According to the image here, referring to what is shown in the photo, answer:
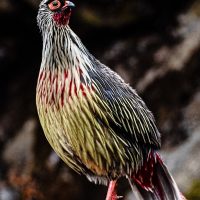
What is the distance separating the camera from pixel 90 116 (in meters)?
4.89

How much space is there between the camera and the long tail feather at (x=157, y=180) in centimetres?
528

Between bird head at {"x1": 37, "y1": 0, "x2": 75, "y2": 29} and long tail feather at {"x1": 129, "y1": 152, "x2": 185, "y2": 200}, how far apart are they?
1.22m

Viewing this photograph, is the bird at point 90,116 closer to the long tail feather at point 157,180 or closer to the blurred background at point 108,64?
the long tail feather at point 157,180

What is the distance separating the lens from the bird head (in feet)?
15.3

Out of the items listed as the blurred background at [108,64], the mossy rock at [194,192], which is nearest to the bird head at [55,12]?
the mossy rock at [194,192]

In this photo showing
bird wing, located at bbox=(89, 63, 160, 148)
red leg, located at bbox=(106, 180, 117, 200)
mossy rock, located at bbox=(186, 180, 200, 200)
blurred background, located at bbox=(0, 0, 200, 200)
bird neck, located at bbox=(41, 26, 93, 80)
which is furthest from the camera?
blurred background, located at bbox=(0, 0, 200, 200)

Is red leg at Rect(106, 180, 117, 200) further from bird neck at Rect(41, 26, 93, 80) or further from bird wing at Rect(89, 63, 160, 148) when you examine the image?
bird neck at Rect(41, 26, 93, 80)

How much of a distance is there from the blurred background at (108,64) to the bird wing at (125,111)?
14.0 ft

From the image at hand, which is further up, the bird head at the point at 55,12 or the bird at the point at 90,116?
the bird head at the point at 55,12

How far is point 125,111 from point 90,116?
311mm

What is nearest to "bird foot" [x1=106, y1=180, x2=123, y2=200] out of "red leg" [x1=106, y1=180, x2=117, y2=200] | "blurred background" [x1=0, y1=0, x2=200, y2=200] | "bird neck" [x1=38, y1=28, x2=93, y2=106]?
"red leg" [x1=106, y1=180, x2=117, y2=200]

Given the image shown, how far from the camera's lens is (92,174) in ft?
17.3

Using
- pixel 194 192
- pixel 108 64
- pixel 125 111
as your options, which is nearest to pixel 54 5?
pixel 125 111

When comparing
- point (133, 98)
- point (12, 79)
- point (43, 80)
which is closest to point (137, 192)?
point (133, 98)
